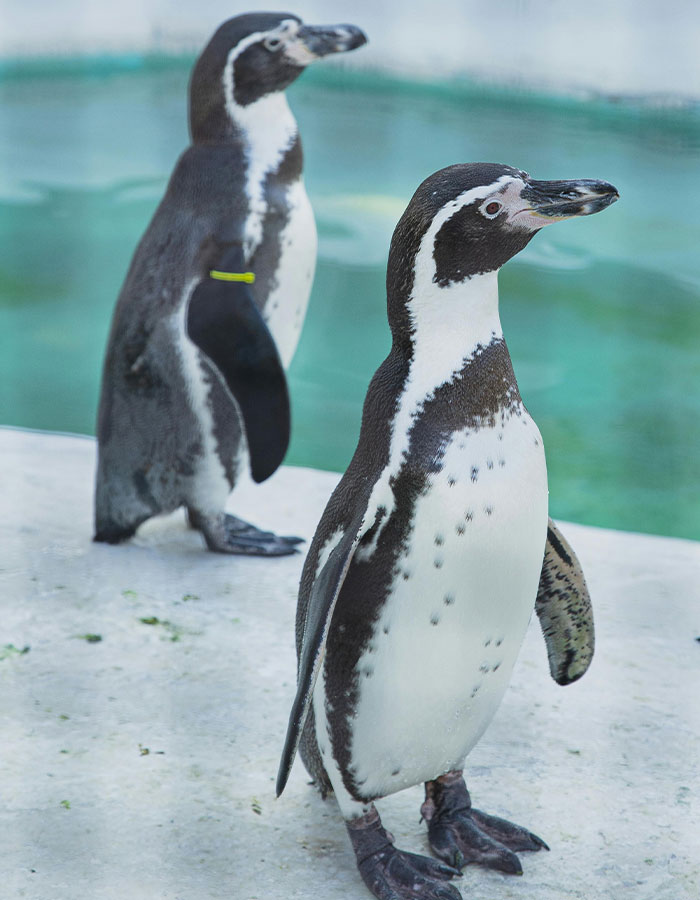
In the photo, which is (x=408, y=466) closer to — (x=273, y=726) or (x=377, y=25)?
(x=273, y=726)

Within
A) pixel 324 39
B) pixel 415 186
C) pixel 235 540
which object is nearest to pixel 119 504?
pixel 235 540

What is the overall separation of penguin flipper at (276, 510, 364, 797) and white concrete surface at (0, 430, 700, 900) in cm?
19

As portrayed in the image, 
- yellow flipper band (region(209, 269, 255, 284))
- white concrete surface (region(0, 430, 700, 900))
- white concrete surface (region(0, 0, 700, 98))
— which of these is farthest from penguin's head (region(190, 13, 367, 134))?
white concrete surface (region(0, 0, 700, 98))

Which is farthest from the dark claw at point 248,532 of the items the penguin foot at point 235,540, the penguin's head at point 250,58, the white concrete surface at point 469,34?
the white concrete surface at point 469,34

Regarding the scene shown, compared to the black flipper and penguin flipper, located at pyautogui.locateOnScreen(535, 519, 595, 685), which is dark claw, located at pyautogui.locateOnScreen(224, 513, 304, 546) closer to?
the black flipper

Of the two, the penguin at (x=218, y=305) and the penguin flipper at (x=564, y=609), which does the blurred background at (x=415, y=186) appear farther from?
the penguin flipper at (x=564, y=609)

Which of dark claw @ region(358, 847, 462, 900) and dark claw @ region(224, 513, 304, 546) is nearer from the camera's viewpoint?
dark claw @ region(358, 847, 462, 900)

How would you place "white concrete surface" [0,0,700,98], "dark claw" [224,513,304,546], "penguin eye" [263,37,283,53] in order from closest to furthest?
"penguin eye" [263,37,283,53] < "dark claw" [224,513,304,546] < "white concrete surface" [0,0,700,98]

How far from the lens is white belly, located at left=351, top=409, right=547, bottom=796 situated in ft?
3.52

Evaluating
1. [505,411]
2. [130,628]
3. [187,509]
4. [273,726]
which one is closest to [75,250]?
[187,509]

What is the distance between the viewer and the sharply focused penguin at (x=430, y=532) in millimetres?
1067

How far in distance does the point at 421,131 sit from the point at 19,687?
236 inches

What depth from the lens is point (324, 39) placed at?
6.85ft

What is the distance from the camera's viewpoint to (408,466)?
1073mm
